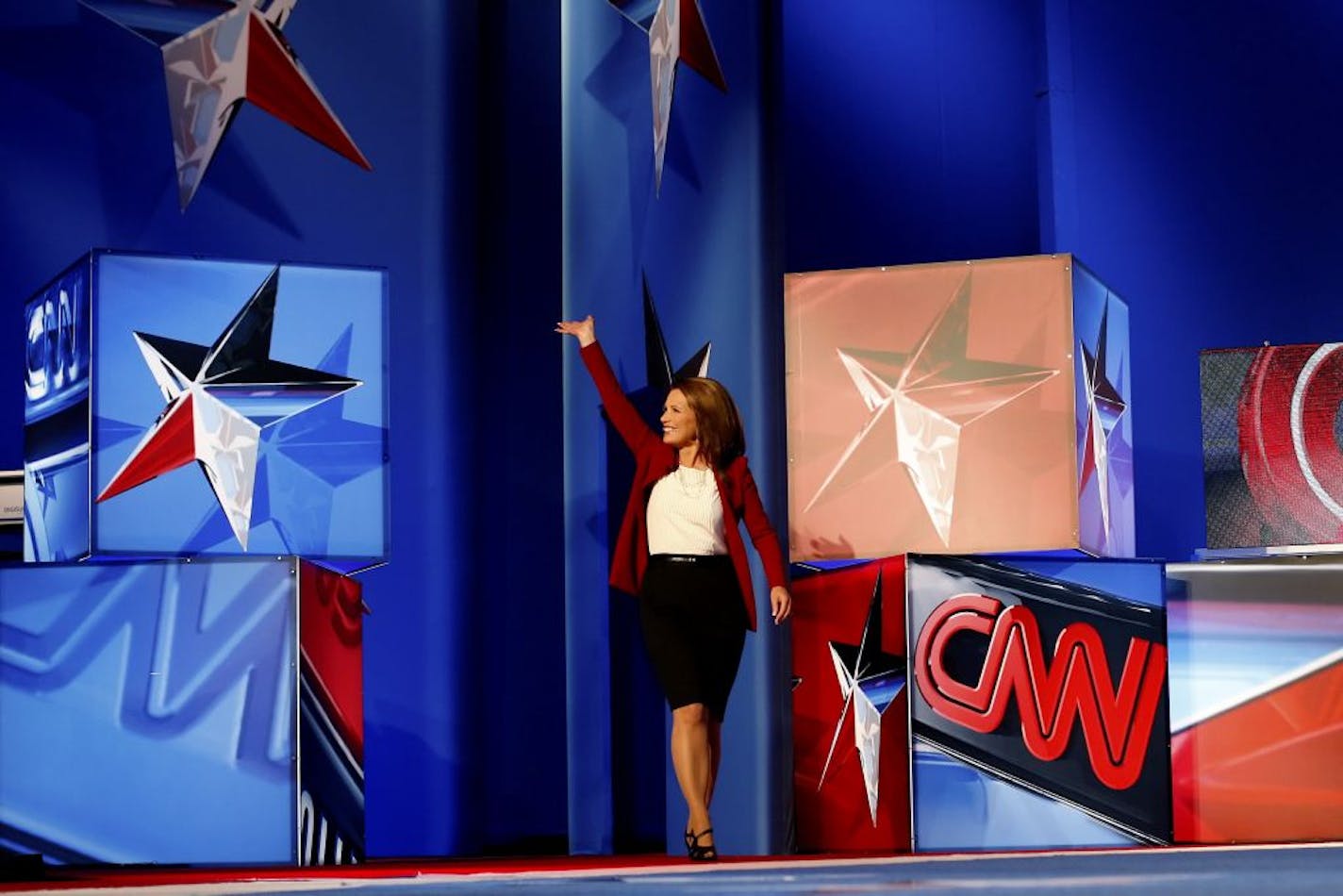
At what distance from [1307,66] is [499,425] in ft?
9.65

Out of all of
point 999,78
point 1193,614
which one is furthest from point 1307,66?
point 1193,614

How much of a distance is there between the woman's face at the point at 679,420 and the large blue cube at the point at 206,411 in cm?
101

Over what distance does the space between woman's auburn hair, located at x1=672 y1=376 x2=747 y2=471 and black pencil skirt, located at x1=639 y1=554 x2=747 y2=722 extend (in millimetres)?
278

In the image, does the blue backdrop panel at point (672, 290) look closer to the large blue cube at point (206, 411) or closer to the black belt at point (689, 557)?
the black belt at point (689, 557)

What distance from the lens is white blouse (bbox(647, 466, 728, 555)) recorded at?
5.29 meters

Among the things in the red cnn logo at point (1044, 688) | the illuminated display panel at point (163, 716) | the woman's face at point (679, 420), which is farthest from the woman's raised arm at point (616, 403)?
the red cnn logo at point (1044, 688)

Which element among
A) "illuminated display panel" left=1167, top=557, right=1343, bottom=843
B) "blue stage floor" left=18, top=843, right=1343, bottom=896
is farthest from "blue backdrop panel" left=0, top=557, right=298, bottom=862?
"illuminated display panel" left=1167, top=557, right=1343, bottom=843

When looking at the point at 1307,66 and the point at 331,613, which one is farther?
the point at 1307,66

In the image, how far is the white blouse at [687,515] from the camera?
5.29 meters

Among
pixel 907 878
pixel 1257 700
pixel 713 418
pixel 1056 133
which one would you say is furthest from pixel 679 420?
pixel 1056 133

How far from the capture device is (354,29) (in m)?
6.80

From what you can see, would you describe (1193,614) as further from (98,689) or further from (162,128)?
(162,128)

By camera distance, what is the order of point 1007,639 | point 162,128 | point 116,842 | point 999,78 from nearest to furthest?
point 116,842
point 1007,639
point 162,128
point 999,78

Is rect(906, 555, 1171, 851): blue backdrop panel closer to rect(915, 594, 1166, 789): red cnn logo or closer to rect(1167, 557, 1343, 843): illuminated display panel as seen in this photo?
rect(915, 594, 1166, 789): red cnn logo
